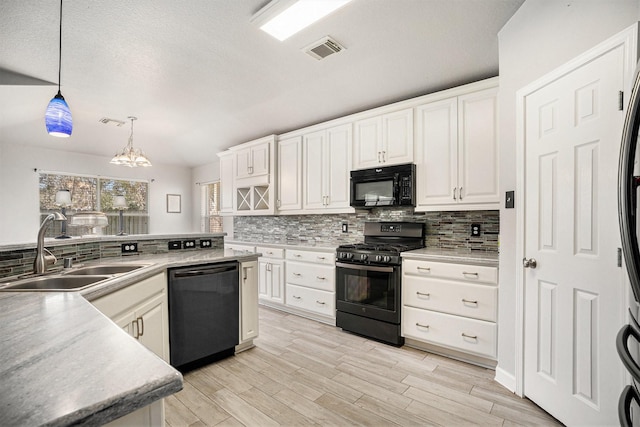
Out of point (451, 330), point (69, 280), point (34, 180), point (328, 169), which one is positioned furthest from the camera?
point (34, 180)

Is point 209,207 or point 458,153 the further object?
point 209,207

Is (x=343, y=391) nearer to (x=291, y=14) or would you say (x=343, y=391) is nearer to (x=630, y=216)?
(x=630, y=216)

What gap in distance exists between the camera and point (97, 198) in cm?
559

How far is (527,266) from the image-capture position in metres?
1.94

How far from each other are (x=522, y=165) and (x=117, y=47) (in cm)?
319

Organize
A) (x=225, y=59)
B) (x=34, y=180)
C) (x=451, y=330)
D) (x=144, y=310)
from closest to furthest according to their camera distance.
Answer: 1. (x=144, y=310)
2. (x=451, y=330)
3. (x=225, y=59)
4. (x=34, y=180)

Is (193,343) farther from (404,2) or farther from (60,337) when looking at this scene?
(404,2)

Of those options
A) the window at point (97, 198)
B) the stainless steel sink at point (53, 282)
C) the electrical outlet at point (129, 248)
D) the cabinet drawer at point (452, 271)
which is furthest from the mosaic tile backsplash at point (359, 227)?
the stainless steel sink at point (53, 282)

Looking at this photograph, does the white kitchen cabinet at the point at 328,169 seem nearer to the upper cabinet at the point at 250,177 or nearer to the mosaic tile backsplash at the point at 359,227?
the mosaic tile backsplash at the point at 359,227

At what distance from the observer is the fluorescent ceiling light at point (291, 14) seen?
6.41 ft

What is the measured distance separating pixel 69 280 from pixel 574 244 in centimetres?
282

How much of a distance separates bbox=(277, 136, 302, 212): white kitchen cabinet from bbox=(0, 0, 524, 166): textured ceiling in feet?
1.00

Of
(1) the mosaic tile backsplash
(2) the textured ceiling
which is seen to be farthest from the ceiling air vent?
(1) the mosaic tile backsplash

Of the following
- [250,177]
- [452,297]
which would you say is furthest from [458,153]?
[250,177]
